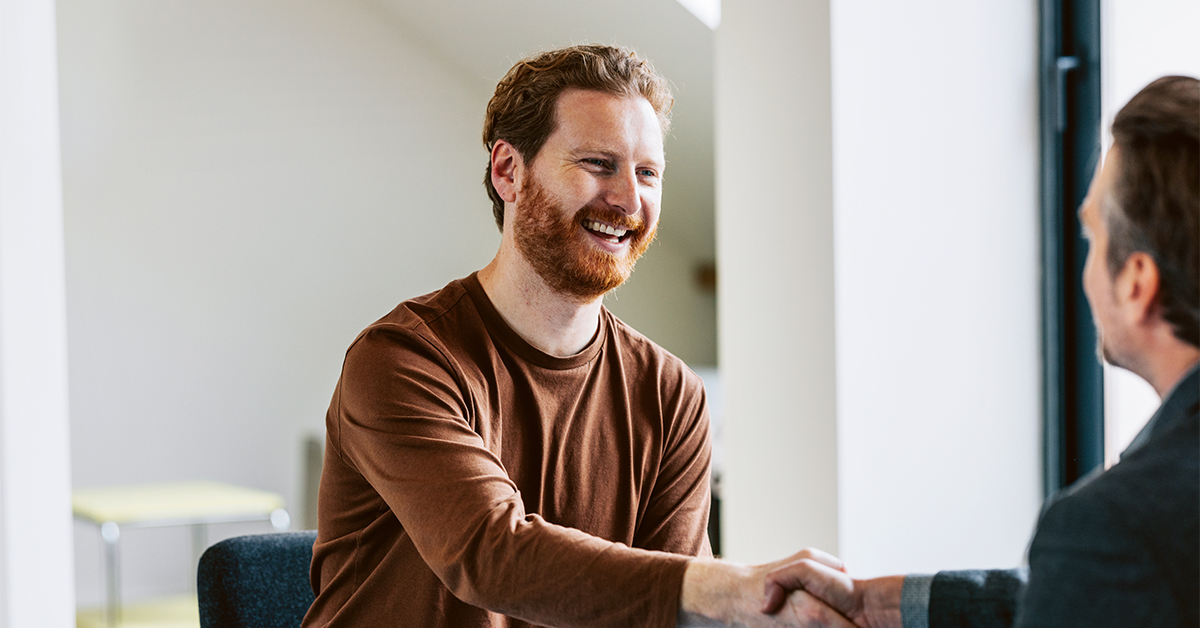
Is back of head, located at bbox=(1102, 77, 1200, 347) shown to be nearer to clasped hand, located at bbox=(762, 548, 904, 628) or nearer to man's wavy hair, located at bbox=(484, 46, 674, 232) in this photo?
clasped hand, located at bbox=(762, 548, 904, 628)

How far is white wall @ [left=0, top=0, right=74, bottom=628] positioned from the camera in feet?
6.54

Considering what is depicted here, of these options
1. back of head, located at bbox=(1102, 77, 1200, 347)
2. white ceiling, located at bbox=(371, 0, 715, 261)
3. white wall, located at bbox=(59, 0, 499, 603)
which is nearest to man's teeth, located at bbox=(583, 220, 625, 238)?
back of head, located at bbox=(1102, 77, 1200, 347)

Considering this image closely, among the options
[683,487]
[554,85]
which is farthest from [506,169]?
[683,487]

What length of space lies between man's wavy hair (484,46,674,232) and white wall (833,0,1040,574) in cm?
57

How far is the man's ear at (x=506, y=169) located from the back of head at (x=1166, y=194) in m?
0.87

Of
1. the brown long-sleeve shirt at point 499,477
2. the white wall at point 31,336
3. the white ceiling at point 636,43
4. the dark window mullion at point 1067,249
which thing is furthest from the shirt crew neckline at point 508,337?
the white ceiling at point 636,43

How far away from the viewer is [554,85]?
1.52 metres

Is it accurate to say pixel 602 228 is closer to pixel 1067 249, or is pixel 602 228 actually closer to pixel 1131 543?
pixel 1131 543

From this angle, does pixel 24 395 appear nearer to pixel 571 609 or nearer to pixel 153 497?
pixel 571 609

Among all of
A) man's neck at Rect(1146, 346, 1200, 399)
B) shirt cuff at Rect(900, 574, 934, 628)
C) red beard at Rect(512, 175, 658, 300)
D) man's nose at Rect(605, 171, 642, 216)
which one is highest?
man's nose at Rect(605, 171, 642, 216)

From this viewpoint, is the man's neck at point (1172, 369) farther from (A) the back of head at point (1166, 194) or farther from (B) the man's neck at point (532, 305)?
(B) the man's neck at point (532, 305)

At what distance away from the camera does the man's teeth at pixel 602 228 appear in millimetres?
1490

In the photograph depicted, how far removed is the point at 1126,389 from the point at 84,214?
3923 mm

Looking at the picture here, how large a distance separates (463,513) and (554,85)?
634 millimetres
